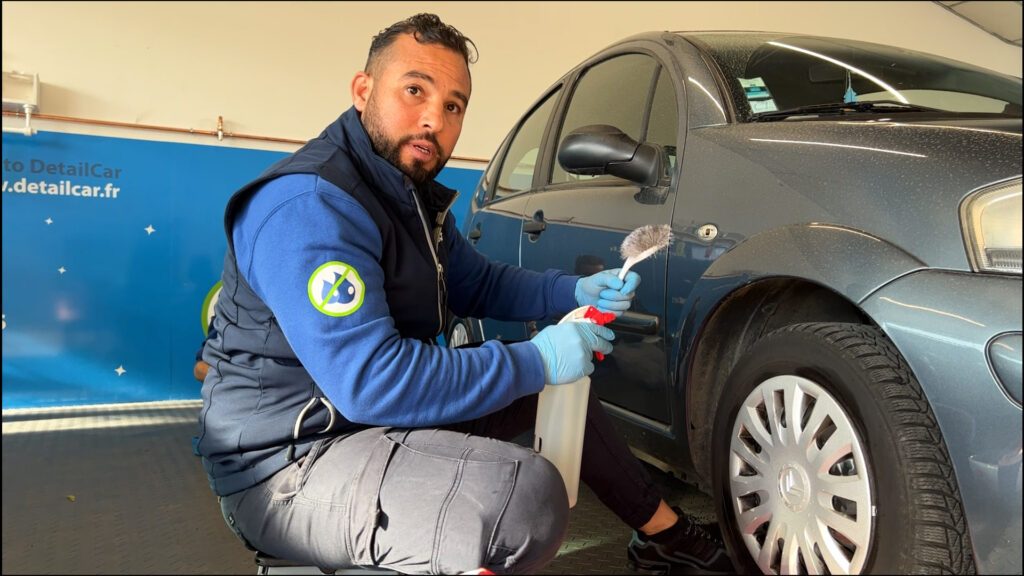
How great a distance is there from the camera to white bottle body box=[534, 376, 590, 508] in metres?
1.28

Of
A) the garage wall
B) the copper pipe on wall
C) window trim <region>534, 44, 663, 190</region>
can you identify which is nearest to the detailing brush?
window trim <region>534, 44, 663, 190</region>

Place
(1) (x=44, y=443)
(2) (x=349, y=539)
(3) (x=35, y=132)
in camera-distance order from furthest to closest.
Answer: (3) (x=35, y=132) < (1) (x=44, y=443) < (2) (x=349, y=539)

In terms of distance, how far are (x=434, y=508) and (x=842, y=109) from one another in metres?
1.13

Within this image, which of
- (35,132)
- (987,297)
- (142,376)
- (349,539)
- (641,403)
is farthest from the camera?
(142,376)

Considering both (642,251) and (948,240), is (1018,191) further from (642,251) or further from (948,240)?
(642,251)

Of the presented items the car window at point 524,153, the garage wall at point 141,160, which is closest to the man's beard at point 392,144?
Answer: the car window at point 524,153

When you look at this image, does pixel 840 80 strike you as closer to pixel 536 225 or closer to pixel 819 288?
pixel 819 288

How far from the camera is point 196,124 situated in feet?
10.2

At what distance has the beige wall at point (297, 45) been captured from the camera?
2.67 metres

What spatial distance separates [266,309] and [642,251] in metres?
0.69

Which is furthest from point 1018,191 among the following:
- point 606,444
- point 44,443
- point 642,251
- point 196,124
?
point 196,124

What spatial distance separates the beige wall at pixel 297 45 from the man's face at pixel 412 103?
121 cm

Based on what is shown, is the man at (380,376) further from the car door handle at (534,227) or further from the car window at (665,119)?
the car door handle at (534,227)

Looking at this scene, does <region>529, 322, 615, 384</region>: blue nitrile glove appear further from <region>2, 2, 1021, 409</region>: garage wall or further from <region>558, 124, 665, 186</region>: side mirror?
<region>2, 2, 1021, 409</region>: garage wall
